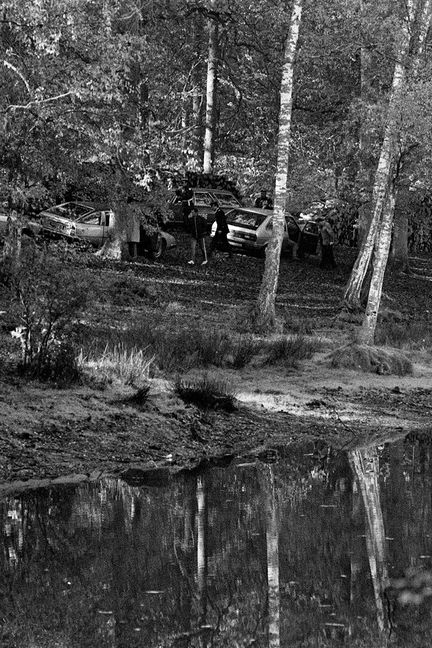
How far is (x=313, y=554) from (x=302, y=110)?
30.0 meters

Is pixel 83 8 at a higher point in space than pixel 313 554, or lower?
higher

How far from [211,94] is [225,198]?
397cm

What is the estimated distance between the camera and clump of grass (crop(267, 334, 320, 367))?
1931 centimetres

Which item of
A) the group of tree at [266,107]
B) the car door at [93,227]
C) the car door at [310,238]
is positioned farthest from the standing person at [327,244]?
the car door at [93,227]

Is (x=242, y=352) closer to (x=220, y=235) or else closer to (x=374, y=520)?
(x=374, y=520)

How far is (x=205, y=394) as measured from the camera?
49.7ft

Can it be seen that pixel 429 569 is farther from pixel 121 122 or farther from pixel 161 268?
pixel 161 268

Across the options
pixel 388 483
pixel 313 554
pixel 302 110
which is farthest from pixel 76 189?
pixel 313 554

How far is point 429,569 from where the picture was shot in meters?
8.53

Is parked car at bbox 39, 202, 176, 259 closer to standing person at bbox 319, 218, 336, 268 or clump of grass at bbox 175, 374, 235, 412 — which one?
standing person at bbox 319, 218, 336, 268

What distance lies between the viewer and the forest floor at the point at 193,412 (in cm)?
1255

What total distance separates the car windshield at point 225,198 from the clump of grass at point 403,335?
637 inches

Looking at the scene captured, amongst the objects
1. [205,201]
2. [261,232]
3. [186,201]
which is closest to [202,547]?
[261,232]

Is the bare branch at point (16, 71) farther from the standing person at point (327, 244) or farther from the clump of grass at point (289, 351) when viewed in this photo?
the standing person at point (327, 244)
